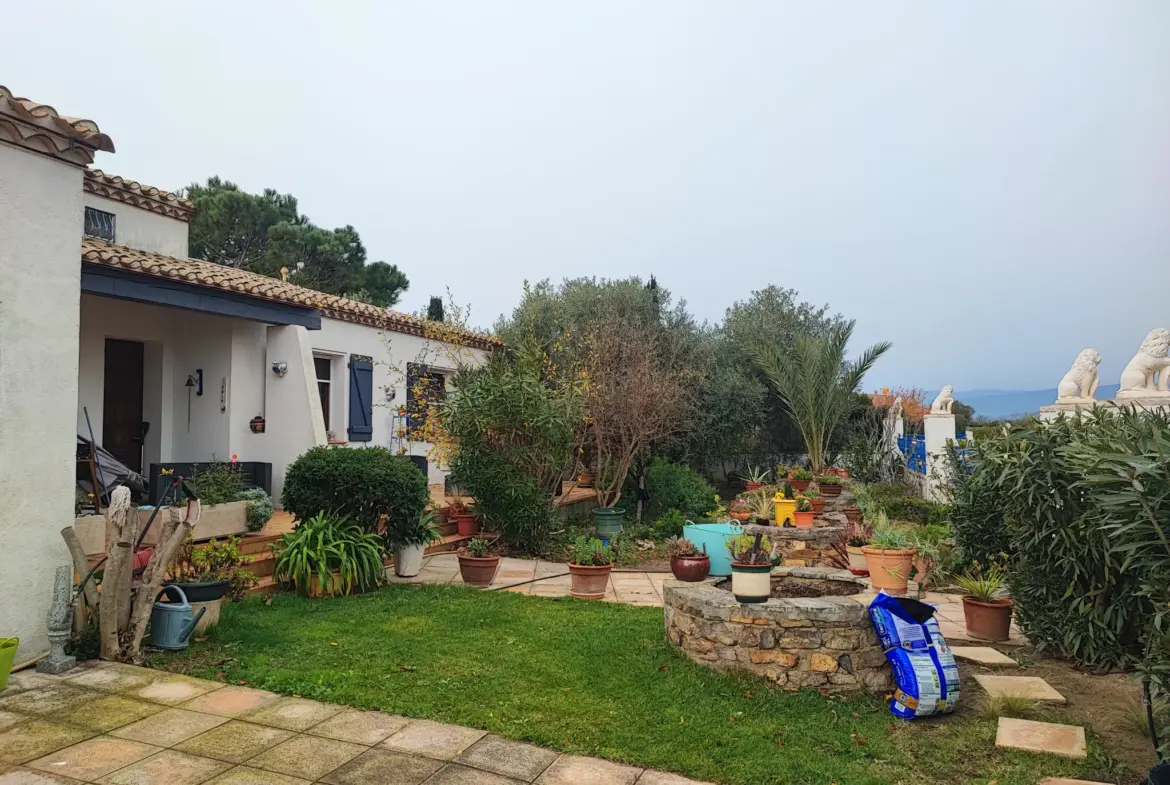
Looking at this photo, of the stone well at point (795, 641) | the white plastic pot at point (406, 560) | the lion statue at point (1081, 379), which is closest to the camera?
the stone well at point (795, 641)

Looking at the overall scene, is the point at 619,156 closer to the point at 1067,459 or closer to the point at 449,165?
the point at 449,165

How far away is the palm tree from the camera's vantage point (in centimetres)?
1368

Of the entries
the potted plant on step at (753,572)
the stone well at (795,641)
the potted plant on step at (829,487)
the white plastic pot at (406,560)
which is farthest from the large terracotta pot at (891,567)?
the white plastic pot at (406,560)

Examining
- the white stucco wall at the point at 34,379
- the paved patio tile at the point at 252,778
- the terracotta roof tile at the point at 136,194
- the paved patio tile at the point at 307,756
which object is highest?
the terracotta roof tile at the point at 136,194

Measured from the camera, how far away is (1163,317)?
900 centimetres

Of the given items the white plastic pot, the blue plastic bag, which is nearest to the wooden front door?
the white plastic pot

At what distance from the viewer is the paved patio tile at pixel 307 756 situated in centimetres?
315

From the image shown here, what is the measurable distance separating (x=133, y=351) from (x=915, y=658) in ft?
32.5

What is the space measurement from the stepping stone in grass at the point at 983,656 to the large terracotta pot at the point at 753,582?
1914mm

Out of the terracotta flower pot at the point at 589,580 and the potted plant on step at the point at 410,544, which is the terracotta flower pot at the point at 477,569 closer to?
the potted plant on step at the point at 410,544

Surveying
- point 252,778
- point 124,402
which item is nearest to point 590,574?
point 252,778

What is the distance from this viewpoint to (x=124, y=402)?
9375 mm

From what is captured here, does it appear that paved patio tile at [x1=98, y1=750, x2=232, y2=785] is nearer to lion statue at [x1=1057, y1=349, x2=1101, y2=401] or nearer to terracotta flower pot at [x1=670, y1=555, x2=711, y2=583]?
terracotta flower pot at [x1=670, y1=555, x2=711, y2=583]

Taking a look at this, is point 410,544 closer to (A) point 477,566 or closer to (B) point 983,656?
(A) point 477,566
